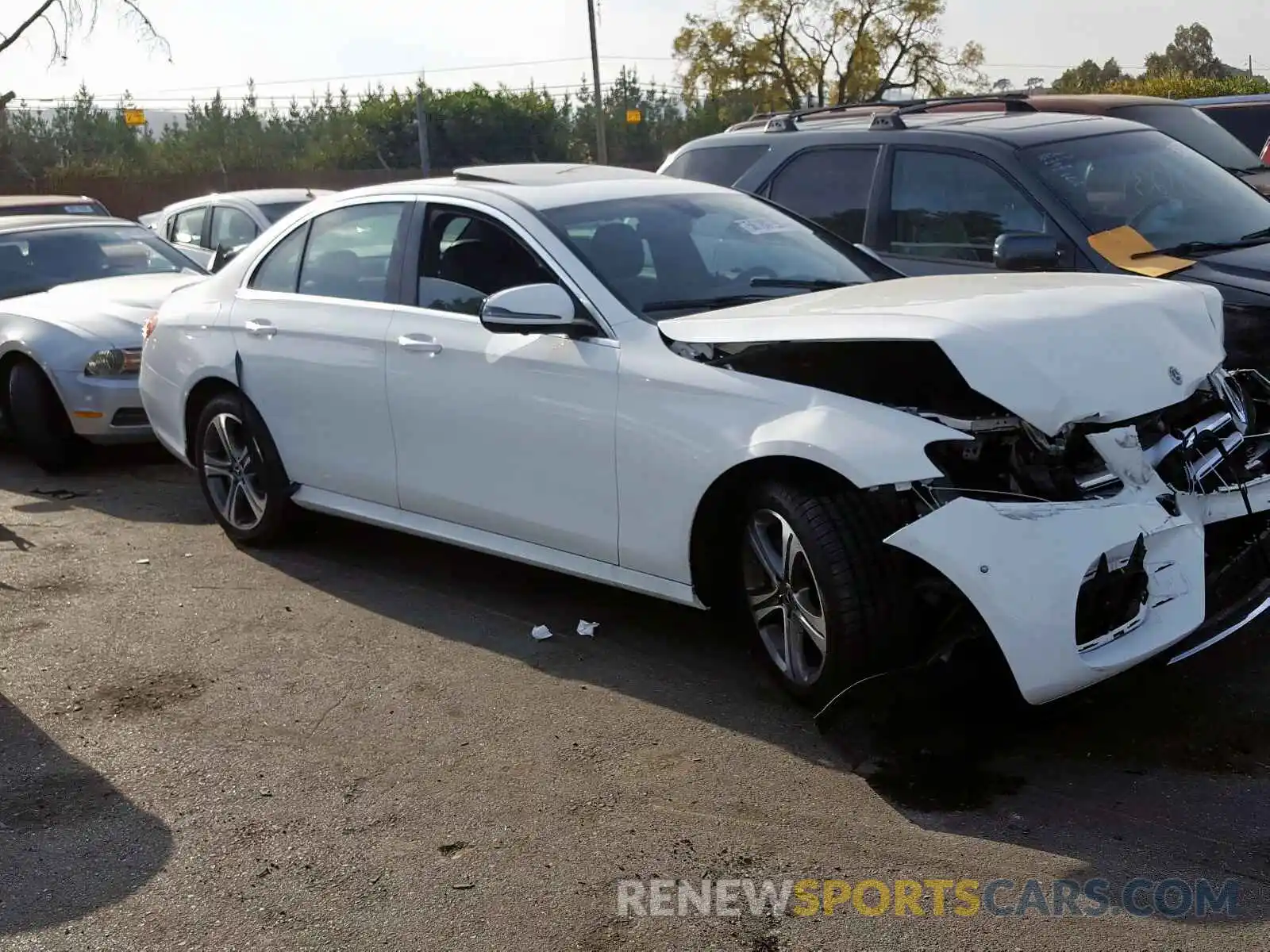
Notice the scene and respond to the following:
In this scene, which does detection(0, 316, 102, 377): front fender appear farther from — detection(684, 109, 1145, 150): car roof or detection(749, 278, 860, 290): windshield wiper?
detection(749, 278, 860, 290): windshield wiper

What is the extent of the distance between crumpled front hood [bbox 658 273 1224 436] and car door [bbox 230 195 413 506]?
1528 mm

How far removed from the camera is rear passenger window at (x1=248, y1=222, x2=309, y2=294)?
637cm

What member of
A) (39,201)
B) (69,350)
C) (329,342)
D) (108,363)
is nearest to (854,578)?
(329,342)

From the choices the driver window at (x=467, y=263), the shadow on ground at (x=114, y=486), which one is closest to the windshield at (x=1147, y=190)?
the driver window at (x=467, y=263)

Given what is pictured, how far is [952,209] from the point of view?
269 inches

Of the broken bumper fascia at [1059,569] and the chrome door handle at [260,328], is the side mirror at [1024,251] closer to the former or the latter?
the broken bumper fascia at [1059,569]

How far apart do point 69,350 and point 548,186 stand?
3.93 meters

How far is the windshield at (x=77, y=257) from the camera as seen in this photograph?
9.55 metres

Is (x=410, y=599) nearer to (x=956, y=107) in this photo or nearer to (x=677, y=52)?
(x=956, y=107)

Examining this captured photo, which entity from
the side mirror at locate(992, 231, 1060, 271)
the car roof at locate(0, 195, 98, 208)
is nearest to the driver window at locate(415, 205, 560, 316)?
the side mirror at locate(992, 231, 1060, 271)

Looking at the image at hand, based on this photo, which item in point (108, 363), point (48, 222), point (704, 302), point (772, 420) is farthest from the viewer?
point (48, 222)

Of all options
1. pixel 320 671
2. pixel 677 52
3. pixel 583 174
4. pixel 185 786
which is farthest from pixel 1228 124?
pixel 677 52

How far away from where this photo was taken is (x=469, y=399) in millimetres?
5273

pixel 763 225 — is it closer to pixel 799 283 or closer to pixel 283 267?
pixel 799 283
